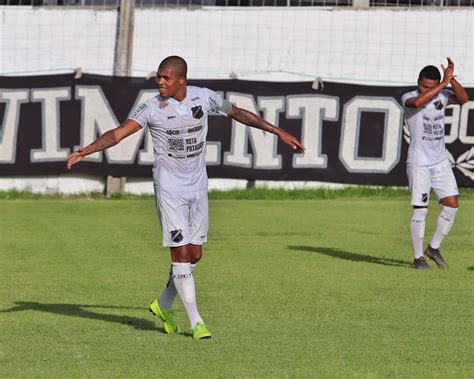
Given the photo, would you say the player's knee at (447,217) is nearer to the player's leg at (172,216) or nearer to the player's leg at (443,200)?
the player's leg at (443,200)

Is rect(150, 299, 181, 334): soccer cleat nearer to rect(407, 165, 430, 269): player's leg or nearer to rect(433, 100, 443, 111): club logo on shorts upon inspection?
rect(407, 165, 430, 269): player's leg

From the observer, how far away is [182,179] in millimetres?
9867

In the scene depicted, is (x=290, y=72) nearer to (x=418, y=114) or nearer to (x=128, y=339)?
(x=418, y=114)

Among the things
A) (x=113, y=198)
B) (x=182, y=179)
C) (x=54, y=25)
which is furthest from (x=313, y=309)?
(x=54, y=25)

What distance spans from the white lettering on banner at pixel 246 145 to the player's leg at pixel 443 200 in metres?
9.20

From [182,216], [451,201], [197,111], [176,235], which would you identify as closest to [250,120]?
[197,111]

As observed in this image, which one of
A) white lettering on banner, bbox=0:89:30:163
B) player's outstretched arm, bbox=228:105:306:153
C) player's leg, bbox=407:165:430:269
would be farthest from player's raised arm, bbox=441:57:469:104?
white lettering on banner, bbox=0:89:30:163

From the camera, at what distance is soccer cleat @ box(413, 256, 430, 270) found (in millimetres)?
14398

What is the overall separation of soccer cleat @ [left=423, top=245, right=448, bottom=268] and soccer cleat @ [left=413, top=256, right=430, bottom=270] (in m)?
0.17

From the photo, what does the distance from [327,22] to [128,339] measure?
16.0 m

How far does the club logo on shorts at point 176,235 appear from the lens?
9.80 meters

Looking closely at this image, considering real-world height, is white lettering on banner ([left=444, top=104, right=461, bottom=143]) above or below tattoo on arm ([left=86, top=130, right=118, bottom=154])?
below

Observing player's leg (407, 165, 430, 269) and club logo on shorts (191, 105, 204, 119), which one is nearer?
club logo on shorts (191, 105, 204, 119)

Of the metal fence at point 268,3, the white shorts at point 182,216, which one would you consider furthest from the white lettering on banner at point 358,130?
Result: the white shorts at point 182,216
